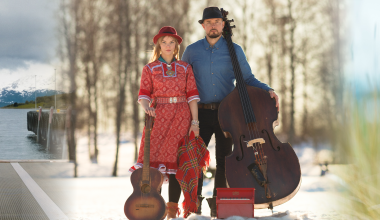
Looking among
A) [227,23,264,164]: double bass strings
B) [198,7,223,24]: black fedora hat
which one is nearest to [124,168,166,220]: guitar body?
[227,23,264,164]: double bass strings

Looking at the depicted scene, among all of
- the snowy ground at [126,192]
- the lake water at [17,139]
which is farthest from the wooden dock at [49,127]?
the snowy ground at [126,192]

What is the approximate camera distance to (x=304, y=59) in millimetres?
8656

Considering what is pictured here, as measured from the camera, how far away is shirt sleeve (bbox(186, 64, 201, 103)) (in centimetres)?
270

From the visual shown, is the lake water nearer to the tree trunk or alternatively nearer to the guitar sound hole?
the guitar sound hole

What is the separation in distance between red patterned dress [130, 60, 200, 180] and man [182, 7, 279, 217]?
8.3 inches

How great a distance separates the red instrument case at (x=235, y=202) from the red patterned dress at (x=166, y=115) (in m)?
0.40

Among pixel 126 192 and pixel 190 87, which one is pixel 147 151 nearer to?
pixel 190 87

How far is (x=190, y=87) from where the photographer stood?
8.93 feet

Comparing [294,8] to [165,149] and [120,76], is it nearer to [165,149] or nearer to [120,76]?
[120,76]

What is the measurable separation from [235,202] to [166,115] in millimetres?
760

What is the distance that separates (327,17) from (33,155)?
6.96m

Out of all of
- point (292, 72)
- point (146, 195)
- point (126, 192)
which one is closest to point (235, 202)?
point (146, 195)

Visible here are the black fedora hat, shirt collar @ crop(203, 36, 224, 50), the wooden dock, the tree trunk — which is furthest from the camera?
the tree trunk

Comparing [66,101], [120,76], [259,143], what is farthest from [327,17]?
[259,143]
